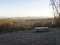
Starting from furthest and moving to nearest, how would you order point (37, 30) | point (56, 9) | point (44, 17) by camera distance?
1. point (44, 17)
2. point (56, 9)
3. point (37, 30)

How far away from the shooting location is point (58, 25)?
1311cm

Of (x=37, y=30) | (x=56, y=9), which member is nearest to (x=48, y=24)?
(x=56, y=9)

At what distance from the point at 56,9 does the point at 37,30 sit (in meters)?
4.53

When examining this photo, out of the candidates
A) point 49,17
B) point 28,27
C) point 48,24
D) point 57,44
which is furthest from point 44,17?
point 57,44

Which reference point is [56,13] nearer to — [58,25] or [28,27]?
[58,25]

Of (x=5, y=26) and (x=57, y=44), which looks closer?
(x=57, y=44)

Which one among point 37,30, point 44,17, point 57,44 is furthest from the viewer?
point 44,17

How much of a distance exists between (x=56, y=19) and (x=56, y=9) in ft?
3.32

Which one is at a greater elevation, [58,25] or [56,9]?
[56,9]

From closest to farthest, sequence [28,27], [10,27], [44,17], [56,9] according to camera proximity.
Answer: [10,27] < [28,27] < [56,9] < [44,17]

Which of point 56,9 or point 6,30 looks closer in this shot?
point 6,30

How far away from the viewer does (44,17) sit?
15484 mm

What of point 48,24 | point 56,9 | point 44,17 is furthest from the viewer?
point 44,17

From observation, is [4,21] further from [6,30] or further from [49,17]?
[49,17]
